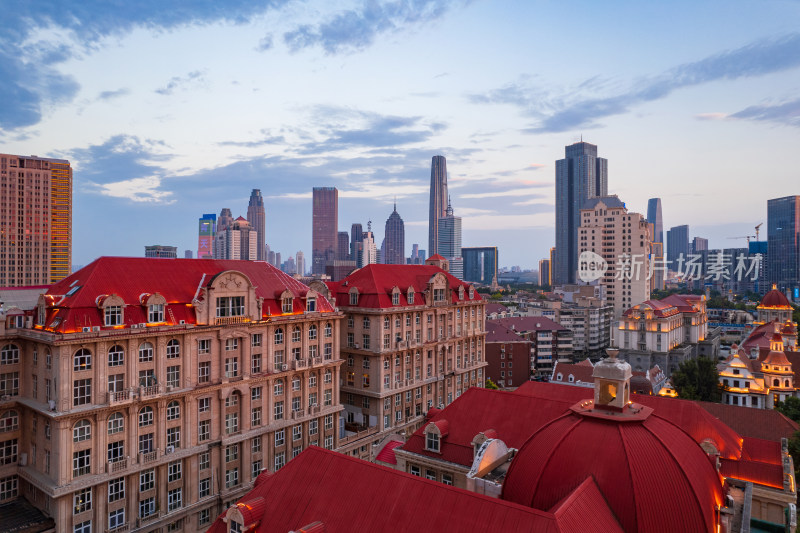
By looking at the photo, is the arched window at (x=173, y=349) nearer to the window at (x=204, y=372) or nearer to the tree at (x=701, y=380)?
the window at (x=204, y=372)

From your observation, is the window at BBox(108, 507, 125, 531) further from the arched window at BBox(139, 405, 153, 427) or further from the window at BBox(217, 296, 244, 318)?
the window at BBox(217, 296, 244, 318)

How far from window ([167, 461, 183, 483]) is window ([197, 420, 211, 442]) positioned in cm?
303

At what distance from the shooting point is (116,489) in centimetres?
4647

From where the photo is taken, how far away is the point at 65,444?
4325 centimetres

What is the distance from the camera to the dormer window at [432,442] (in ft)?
147

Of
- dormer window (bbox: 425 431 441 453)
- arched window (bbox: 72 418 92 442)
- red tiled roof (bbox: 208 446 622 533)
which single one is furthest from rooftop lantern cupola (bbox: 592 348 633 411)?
arched window (bbox: 72 418 92 442)

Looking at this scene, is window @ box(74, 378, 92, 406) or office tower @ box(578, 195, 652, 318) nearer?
window @ box(74, 378, 92, 406)

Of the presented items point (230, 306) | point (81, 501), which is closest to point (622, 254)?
point (230, 306)

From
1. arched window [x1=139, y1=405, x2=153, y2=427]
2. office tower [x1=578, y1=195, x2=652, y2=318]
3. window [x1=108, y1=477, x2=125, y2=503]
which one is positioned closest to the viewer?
window [x1=108, y1=477, x2=125, y2=503]

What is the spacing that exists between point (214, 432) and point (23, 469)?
54.3 feet

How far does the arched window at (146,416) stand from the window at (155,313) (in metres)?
8.25

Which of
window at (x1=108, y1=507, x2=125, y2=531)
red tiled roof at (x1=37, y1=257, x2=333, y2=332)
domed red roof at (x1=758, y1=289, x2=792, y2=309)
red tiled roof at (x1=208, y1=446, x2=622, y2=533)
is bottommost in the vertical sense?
window at (x1=108, y1=507, x2=125, y2=531)

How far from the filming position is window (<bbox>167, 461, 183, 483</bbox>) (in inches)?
1976

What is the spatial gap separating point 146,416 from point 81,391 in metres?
6.45
